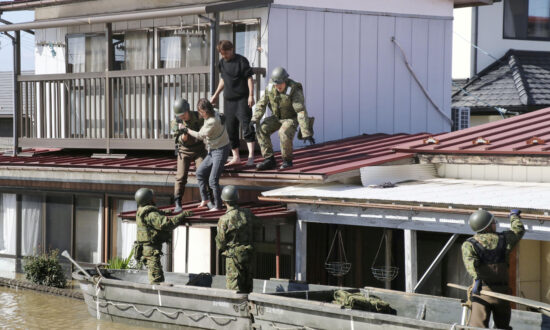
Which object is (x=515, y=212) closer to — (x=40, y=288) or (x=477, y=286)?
(x=477, y=286)

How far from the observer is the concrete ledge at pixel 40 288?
17.3m

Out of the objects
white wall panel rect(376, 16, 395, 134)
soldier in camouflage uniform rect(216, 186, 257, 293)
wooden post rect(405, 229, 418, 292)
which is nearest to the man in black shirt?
soldier in camouflage uniform rect(216, 186, 257, 293)

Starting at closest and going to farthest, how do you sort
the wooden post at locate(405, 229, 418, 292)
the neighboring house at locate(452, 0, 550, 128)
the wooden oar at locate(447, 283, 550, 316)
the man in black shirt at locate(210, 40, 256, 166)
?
the wooden oar at locate(447, 283, 550, 316), the wooden post at locate(405, 229, 418, 292), the man in black shirt at locate(210, 40, 256, 166), the neighboring house at locate(452, 0, 550, 128)

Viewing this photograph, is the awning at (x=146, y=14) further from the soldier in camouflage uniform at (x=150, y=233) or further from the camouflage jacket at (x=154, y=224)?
the camouflage jacket at (x=154, y=224)

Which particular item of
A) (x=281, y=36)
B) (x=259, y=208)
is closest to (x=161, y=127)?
(x=281, y=36)

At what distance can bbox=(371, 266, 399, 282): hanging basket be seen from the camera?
14.5 m

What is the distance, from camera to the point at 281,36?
17.8 meters

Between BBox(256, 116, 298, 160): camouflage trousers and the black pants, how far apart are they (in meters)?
0.49

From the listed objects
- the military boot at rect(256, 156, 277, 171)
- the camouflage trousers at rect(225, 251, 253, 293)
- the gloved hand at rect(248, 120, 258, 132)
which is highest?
the gloved hand at rect(248, 120, 258, 132)

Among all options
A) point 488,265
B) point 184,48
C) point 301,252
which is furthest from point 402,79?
point 488,265

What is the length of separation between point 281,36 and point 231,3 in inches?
58.8

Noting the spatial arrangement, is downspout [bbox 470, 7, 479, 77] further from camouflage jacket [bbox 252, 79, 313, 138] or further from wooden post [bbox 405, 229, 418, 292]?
wooden post [bbox 405, 229, 418, 292]

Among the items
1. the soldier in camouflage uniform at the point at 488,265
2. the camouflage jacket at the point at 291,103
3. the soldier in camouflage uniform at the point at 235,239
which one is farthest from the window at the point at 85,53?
the soldier in camouflage uniform at the point at 488,265

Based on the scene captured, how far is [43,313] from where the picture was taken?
1586 centimetres
